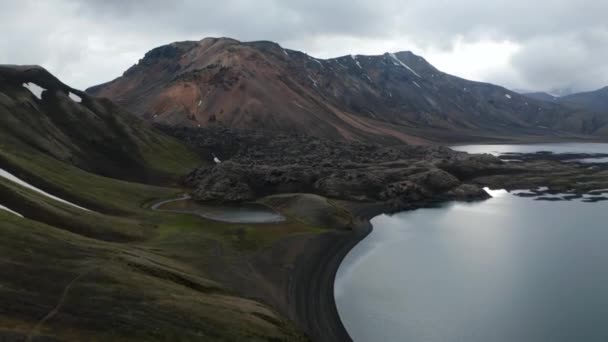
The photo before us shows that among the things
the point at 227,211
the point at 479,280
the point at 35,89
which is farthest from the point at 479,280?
the point at 35,89

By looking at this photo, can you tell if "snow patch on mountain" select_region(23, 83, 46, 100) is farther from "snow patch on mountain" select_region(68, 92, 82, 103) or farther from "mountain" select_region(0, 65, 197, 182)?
"snow patch on mountain" select_region(68, 92, 82, 103)

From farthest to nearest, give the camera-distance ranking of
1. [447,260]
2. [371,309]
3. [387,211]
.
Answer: [387,211], [447,260], [371,309]

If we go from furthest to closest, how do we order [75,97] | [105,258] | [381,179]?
[75,97] → [381,179] → [105,258]

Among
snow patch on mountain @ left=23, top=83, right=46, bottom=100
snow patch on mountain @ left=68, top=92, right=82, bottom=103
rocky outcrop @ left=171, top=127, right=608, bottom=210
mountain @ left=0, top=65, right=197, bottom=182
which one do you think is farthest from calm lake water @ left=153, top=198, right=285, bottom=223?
snow patch on mountain @ left=68, top=92, right=82, bottom=103

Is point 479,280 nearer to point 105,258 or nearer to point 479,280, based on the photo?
point 479,280

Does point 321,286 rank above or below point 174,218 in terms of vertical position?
below

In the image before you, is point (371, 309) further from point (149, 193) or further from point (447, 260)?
point (149, 193)

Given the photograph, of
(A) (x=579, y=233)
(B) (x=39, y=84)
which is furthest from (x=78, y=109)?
(A) (x=579, y=233)
